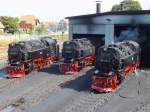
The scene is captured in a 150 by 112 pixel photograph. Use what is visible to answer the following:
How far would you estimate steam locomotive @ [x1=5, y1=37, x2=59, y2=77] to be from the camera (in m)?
30.3

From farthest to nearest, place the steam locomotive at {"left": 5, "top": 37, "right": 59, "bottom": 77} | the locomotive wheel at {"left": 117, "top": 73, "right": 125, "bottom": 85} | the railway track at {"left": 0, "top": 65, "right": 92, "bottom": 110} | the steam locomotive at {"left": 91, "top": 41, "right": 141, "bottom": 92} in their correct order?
1. the steam locomotive at {"left": 5, "top": 37, "right": 59, "bottom": 77}
2. the locomotive wheel at {"left": 117, "top": 73, "right": 125, "bottom": 85}
3. the steam locomotive at {"left": 91, "top": 41, "right": 141, "bottom": 92}
4. the railway track at {"left": 0, "top": 65, "right": 92, "bottom": 110}

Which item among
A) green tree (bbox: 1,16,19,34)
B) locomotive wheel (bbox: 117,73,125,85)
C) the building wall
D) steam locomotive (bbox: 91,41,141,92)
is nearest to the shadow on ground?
steam locomotive (bbox: 91,41,141,92)

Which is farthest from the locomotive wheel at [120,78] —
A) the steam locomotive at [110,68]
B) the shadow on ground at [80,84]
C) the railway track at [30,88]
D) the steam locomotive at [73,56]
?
the steam locomotive at [73,56]

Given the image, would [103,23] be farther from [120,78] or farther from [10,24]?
[10,24]

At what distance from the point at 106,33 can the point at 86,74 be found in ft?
27.0

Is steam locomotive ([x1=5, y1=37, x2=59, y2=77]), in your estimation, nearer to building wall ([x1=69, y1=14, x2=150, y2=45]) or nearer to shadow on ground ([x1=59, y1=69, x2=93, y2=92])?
shadow on ground ([x1=59, y1=69, x2=93, y2=92])

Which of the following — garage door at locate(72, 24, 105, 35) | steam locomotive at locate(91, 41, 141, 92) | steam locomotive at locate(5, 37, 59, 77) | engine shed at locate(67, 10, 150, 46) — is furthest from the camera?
garage door at locate(72, 24, 105, 35)

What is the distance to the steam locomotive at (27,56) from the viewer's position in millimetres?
30297

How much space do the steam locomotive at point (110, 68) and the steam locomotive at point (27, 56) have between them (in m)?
7.96

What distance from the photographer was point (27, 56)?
31328 mm

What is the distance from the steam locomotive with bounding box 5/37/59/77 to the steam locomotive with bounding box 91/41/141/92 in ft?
26.1

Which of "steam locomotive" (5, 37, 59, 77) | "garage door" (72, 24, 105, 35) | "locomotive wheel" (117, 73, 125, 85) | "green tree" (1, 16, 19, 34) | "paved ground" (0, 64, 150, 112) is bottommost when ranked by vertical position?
"paved ground" (0, 64, 150, 112)

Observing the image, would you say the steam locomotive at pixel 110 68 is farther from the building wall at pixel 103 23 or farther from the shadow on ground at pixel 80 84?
the building wall at pixel 103 23

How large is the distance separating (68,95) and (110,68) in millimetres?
3961
